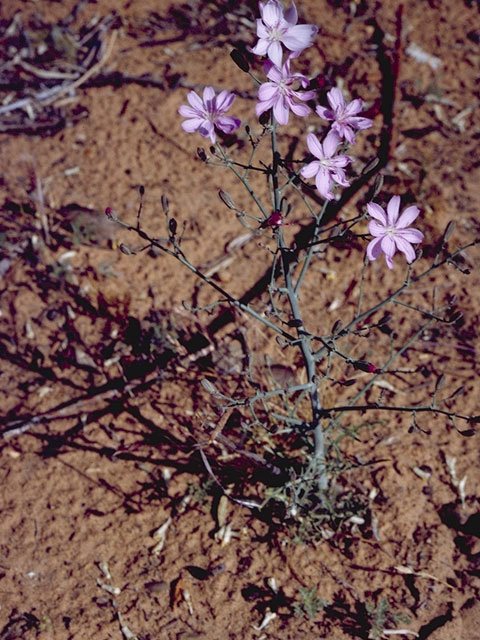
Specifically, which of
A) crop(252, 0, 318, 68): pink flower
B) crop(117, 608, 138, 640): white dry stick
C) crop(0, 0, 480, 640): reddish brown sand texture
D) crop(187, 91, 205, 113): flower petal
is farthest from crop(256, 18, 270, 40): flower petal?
crop(117, 608, 138, 640): white dry stick

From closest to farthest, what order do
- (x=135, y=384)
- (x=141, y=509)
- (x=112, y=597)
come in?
(x=112, y=597) < (x=141, y=509) < (x=135, y=384)

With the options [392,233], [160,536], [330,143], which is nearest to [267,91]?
[330,143]

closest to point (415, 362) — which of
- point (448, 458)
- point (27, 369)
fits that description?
point (448, 458)

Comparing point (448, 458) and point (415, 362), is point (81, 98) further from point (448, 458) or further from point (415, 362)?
point (448, 458)

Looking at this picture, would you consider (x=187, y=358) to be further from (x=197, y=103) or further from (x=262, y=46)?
(x=262, y=46)

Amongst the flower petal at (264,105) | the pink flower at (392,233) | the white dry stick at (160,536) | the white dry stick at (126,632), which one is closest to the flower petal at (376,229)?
the pink flower at (392,233)
